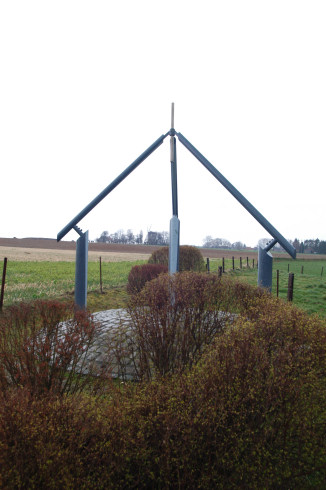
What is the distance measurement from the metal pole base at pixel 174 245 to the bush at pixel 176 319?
230 cm

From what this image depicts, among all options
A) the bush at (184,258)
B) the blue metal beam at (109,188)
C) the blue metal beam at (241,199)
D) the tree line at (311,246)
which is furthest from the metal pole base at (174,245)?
the tree line at (311,246)

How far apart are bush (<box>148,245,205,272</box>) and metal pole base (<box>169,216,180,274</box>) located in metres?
7.32

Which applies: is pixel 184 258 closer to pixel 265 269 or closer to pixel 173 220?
pixel 173 220

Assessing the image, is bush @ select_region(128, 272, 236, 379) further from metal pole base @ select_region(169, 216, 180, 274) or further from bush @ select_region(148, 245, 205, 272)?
bush @ select_region(148, 245, 205, 272)

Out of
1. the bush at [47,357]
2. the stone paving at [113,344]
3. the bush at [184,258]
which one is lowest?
the stone paving at [113,344]

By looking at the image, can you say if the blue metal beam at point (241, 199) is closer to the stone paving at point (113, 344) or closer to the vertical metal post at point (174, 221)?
the vertical metal post at point (174, 221)

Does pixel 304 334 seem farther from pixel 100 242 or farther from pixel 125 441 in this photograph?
pixel 100 242

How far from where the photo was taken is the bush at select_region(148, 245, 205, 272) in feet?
50.7

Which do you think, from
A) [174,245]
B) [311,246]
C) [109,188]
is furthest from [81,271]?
[311,246]

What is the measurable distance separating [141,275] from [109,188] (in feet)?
18.2

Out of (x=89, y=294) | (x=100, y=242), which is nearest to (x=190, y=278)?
(x=89, y=294)

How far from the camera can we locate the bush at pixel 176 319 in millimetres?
4434

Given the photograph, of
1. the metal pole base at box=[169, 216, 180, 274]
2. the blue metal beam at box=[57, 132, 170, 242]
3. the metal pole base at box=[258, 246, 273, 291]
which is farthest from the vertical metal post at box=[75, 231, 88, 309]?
the metal pole base at box=[258, 246, 273, 291]

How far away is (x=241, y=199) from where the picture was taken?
24.4 feet
